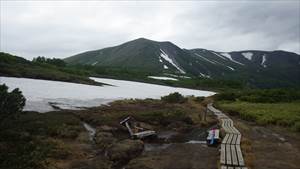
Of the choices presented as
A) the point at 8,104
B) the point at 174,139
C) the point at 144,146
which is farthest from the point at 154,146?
the point at 8,104

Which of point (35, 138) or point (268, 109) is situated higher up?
point (268, 109)

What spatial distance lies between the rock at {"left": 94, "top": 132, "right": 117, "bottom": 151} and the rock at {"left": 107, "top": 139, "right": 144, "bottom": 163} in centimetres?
136

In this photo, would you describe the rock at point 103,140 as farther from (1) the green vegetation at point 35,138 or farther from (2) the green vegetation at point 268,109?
(2) the green vegetation at point 268,109

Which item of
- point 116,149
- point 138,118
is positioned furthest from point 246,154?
point 138,118

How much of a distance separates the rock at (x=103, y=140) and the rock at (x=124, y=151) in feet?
4.47

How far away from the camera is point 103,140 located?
87.4 ft

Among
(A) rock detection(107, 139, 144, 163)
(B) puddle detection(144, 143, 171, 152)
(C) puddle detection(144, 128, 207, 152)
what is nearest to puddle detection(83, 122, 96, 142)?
(A) rock detection(107, 139, 144, 163)

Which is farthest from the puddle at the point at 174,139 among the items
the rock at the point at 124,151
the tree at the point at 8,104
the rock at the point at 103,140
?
the tree at the point at 8,104

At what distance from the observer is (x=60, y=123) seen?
31.2 m

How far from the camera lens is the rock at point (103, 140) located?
83.0ft

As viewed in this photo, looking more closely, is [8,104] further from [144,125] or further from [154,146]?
[144,125]

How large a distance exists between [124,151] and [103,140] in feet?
14.0

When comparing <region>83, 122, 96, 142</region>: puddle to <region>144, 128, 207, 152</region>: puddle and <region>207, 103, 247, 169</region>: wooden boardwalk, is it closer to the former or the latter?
<region>144, 128, 207, 152</region>: puddle

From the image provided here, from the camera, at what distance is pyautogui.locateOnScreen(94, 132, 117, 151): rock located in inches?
996
